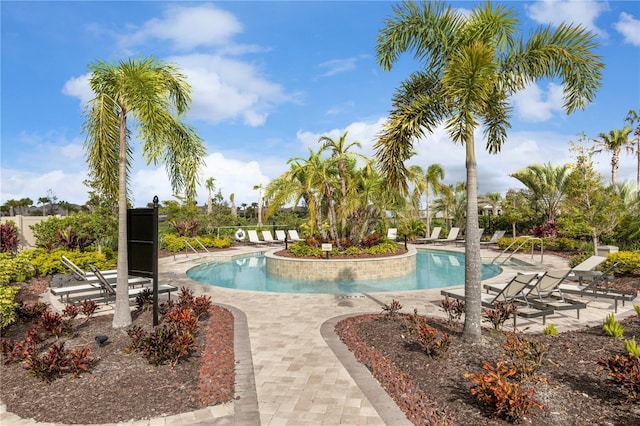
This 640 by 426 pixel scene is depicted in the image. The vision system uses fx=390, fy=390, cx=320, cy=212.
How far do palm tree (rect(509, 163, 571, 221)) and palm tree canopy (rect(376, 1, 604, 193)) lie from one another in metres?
20.6

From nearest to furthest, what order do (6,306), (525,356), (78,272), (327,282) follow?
1. (525,356)
2. (6,306)
3. (78,272)
4. (327,282)

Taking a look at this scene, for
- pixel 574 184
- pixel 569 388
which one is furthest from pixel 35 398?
pixel 574 184

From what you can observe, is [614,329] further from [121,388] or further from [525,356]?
[121,388]

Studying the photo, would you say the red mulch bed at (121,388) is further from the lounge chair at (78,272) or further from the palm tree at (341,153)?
the palm tree at (341,153)

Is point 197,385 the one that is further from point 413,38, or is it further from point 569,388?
point 413,38

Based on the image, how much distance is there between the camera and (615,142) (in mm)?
35156

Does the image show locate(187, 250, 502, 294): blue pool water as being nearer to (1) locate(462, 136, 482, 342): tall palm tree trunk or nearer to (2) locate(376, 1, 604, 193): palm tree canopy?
(1) locate(462, 136, 482, 342): tall palm tree trunk

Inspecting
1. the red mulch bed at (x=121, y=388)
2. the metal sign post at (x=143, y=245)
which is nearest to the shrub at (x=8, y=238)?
the metal sign post at (x=143, y=245)

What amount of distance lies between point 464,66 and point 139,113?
537cm

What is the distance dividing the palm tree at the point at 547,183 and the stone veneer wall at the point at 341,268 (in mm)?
14815

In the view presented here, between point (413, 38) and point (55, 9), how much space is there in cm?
749

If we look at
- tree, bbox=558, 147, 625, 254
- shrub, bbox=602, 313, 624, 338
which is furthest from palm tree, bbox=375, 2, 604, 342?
tree, bbox=558, 147, 625, 254

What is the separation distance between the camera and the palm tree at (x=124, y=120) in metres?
6.84

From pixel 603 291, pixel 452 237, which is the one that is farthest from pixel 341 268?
pixel 452 237
